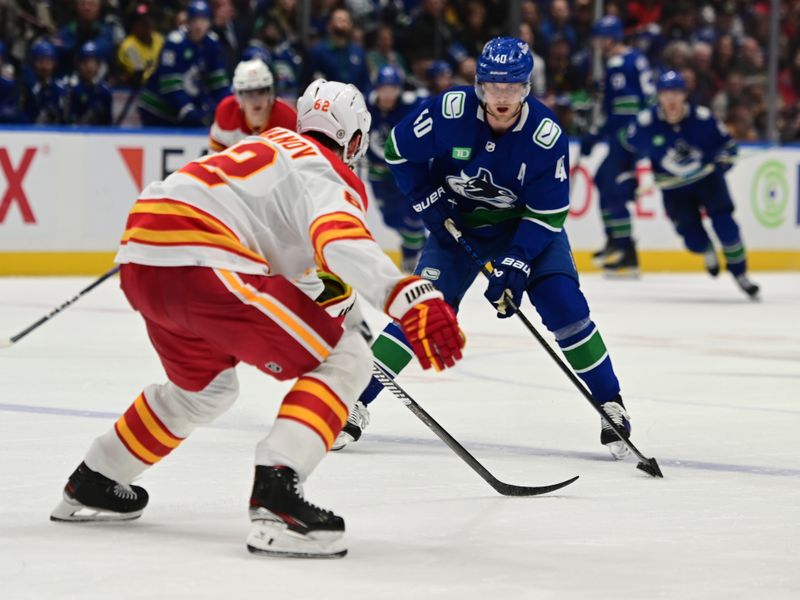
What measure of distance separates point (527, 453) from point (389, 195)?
6885mm

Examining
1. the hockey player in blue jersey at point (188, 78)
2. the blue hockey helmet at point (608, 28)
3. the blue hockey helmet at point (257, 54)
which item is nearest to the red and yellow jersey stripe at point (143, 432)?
the blue hockey helmet at point (257, 54)

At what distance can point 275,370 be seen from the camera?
9.81 ft

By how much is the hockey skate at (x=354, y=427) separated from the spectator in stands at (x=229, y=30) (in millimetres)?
6384

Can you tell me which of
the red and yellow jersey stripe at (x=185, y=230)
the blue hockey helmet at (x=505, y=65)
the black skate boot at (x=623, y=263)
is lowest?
the black skate boot at (x=623, y=263)

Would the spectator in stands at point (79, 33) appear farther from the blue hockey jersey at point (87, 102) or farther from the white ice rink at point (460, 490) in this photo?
the white ice rink at point (460, 490)

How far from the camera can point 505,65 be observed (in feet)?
14.0

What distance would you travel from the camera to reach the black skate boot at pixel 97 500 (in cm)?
317

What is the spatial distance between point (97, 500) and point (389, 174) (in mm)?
7917

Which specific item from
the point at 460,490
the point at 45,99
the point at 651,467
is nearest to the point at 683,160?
the point at 45,99

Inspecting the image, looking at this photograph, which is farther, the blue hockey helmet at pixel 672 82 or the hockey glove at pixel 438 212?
the blue hockey helmet at pixel 672 82

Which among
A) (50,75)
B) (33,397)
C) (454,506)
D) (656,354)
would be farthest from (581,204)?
(454,506)

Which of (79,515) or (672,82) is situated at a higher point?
(79,515)

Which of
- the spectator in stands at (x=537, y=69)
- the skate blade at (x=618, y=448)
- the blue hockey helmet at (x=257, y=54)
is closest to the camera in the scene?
the skate blade at (x=618, y=448)

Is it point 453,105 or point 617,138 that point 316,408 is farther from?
point 617,138
